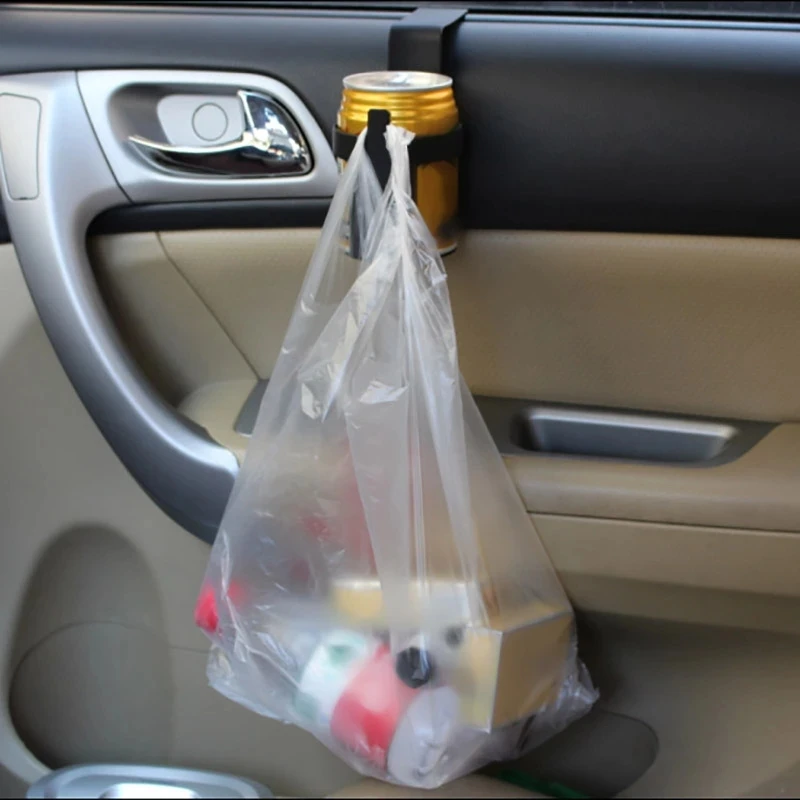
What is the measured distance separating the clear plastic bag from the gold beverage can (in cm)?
3

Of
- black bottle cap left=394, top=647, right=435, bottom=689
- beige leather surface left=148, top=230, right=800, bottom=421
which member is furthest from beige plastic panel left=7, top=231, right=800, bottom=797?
black bottle cap left=394, top=647, right=435, bottom=689

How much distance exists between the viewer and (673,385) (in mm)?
750

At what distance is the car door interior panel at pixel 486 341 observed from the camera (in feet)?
2.25

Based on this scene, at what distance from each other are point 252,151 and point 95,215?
138 millimetres

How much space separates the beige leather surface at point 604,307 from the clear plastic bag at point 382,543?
0.10 meters

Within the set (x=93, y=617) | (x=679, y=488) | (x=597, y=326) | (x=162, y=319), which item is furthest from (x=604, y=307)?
(x=93, y=617)

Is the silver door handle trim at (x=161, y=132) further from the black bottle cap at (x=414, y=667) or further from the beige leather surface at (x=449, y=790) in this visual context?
the beige leather surface at (x=449, y=790)

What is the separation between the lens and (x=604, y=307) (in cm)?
73

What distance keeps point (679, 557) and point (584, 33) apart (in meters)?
0.39

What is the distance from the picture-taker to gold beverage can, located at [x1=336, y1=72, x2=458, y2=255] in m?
0.63

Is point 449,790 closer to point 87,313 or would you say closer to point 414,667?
point 414,667

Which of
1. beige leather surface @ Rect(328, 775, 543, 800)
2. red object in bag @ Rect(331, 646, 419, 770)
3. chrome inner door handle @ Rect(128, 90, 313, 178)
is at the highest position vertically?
chrome inner door handle @ Rect(128, 90, 313, 178)

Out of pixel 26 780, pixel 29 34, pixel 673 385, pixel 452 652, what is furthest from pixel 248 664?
pixel 29 34

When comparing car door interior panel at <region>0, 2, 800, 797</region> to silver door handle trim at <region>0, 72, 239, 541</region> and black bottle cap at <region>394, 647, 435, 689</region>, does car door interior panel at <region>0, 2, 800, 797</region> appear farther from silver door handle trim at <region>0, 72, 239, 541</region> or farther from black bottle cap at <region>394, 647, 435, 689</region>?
black bottle cap at <region>394, 647, 435, 689</region>
